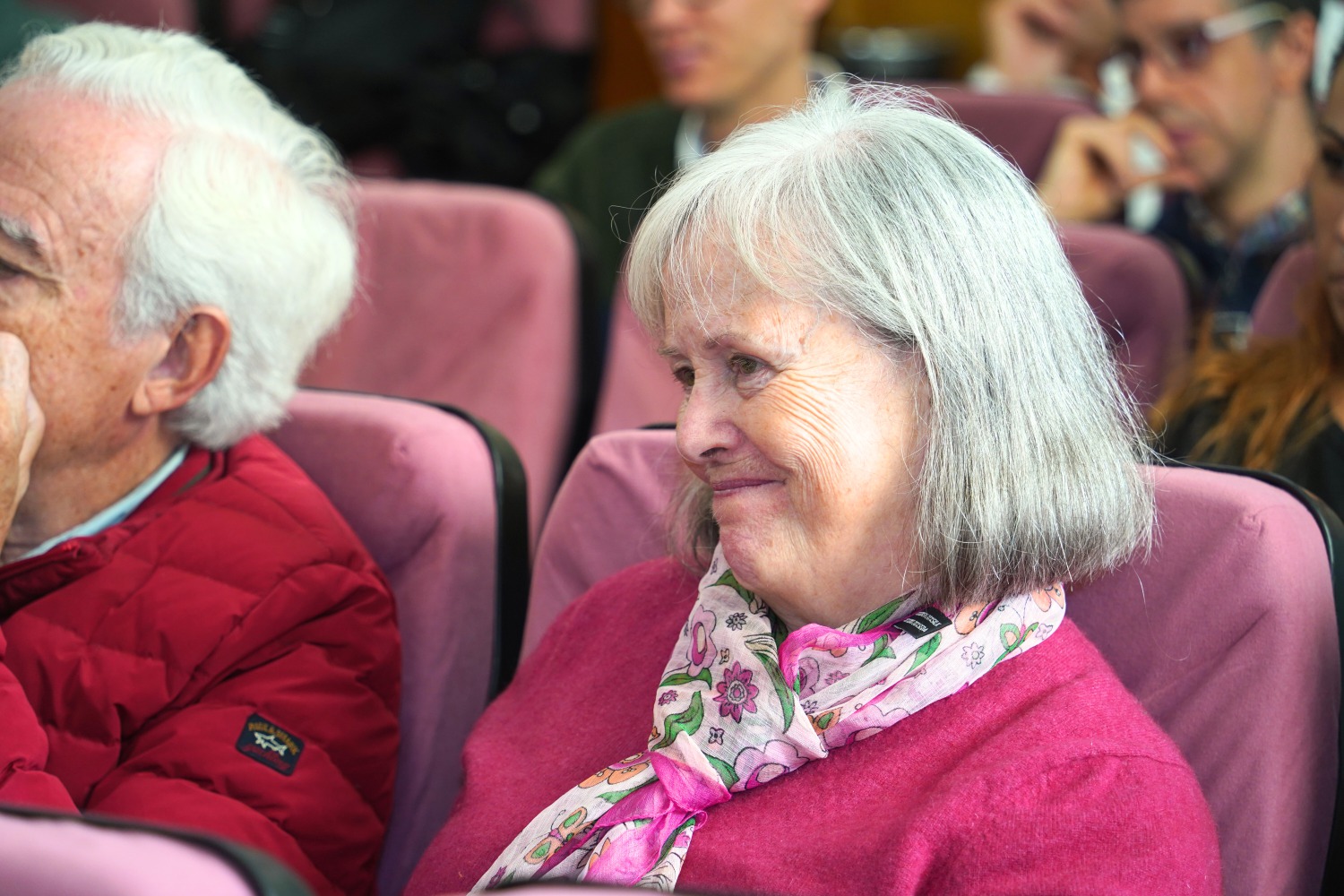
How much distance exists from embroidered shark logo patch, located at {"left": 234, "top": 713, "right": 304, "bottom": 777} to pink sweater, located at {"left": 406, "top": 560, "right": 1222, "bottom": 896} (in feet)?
0.52

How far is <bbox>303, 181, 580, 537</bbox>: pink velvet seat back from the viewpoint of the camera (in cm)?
216

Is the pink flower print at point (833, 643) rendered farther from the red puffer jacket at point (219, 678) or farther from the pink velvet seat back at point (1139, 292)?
the pink velvet seat back at point (1139, 292)

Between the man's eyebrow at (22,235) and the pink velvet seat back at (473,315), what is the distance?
694mm

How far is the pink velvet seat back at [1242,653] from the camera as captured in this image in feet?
3.88

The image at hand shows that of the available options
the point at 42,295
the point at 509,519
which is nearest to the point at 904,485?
the point at 509,519

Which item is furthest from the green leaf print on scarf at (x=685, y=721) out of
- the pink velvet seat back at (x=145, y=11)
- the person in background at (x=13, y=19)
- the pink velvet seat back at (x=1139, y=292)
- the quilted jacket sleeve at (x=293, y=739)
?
the pink velvet seat back at (x=145, y=11)

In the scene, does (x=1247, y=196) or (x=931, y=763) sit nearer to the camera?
(x=931, y=763)

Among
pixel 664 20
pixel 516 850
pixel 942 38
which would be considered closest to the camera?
pixel 516 850

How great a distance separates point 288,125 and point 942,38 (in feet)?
12.3

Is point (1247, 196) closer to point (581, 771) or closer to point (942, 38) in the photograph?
point (581, 771)

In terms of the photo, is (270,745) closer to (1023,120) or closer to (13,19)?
(1023,120)

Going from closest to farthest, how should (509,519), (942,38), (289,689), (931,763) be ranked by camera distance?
(931,763)
(289,689)
(509,519)
(942,38)

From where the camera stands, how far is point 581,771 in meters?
1.26

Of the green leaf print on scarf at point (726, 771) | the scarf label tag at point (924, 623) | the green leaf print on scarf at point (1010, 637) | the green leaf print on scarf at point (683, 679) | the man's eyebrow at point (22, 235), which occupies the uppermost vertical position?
the man's eyebrow at point (22, 235)
